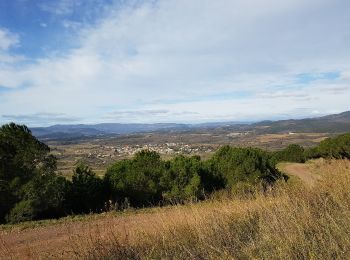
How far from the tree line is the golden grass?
7.40 m

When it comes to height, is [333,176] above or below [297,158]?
above

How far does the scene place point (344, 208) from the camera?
5.23 m

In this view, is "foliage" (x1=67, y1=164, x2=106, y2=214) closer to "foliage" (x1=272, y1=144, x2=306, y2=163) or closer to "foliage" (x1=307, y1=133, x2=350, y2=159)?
"foliage" (x1=307, y1=133, x2=350, y2=159)

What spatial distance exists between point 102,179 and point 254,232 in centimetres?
1732

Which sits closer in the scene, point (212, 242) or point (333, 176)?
point (212, 242)

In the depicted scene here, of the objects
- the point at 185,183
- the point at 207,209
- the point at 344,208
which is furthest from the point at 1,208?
the point at 344,208

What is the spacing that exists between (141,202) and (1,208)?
22.7ft

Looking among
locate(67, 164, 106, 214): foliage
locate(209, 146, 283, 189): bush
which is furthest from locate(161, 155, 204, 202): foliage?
locate(67, 164, 106, 214): foliage

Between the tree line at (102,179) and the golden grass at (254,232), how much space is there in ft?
24.3

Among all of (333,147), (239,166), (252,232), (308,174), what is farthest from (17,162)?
(333,147)

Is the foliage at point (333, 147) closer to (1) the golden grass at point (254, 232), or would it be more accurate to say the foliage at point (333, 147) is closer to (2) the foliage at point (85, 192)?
(2) the foliage at point (85, 192)

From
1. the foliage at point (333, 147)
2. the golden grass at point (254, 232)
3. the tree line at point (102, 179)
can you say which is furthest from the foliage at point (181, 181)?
the golden grass at point (254, 232)

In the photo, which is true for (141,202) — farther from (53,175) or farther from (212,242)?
(212,242)

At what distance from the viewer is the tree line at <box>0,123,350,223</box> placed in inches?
683
